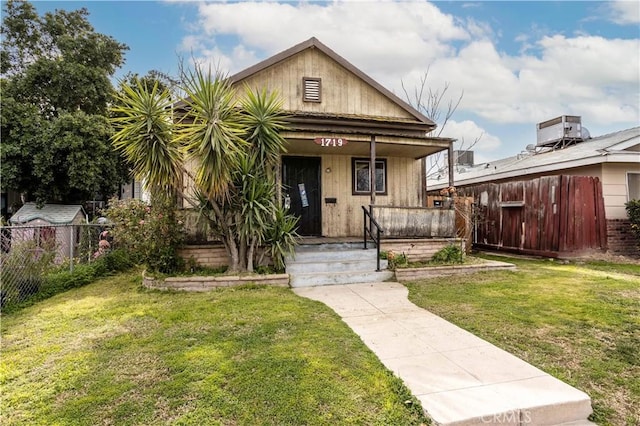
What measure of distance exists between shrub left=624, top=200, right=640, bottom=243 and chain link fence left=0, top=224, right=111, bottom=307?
13339 millimetres

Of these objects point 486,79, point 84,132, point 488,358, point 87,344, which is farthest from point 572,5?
point 84,132

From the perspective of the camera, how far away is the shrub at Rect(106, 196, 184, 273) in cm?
648

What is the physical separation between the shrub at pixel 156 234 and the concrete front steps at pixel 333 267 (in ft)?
7.13

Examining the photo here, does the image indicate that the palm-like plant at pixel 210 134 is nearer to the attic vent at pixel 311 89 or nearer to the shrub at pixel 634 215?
the attic vent at pixel 311 89

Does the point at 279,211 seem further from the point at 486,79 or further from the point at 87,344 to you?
the point at 486,79

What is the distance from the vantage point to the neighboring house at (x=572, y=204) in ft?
30.2

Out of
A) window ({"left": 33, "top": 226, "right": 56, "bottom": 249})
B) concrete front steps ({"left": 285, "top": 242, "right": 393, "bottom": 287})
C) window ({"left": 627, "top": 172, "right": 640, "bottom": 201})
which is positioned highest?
window ({"left": 627, "top": 172, "right": 640, "bottom": 201})

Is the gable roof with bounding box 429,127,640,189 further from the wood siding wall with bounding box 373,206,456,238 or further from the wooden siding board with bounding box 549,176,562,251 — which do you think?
the wood siding wall with bounding box 373,206,456,238

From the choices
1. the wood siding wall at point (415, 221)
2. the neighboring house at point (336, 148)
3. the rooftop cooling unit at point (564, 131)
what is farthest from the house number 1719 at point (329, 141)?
the rooftop cooling unit at point (564, 131)

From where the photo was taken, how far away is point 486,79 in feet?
73.7

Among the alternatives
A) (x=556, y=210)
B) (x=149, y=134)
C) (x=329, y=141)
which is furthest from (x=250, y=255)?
(x=556, y=210)

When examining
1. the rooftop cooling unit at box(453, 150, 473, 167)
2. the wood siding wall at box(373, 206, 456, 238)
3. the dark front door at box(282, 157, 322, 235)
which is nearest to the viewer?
the wood siding wall at box(373, 206, 456, 238)

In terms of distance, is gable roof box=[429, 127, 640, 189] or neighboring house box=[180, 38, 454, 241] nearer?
neighboring house box=[180, 38, 454, 241]

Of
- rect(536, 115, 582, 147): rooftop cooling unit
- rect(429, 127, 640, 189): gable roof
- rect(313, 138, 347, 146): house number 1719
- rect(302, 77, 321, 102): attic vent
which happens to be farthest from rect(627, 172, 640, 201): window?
rect(302, 77, 321, 102): attic vent
